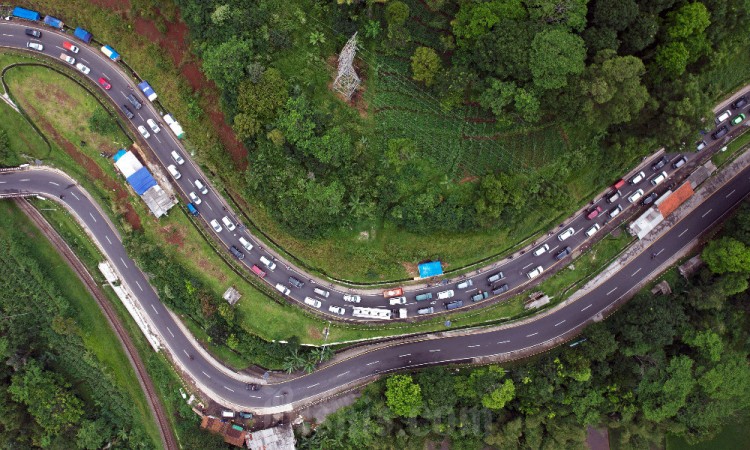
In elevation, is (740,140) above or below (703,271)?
above

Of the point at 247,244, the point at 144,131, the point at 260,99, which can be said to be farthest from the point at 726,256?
the point at 144,131

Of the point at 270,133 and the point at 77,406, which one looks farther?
the point at 77,406

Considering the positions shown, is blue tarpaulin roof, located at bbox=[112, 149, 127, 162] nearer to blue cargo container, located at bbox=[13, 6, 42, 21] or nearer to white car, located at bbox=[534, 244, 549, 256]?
blue cargo container, located at bbox=[13, 6, 42, 21]

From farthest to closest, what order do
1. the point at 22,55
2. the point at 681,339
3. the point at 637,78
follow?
1. the point at 22,55
2. the point at 681,339
3. the point at 637,78

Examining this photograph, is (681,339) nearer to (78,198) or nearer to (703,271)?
(703,271)

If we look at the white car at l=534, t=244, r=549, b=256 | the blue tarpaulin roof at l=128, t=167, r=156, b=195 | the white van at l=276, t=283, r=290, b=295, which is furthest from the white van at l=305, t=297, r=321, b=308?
the white car at l=534, t=244, r=549, b=256

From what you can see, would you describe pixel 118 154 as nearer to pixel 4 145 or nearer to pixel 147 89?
pixel 147 89

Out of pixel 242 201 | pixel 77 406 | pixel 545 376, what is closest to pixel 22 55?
pixel 242 201
